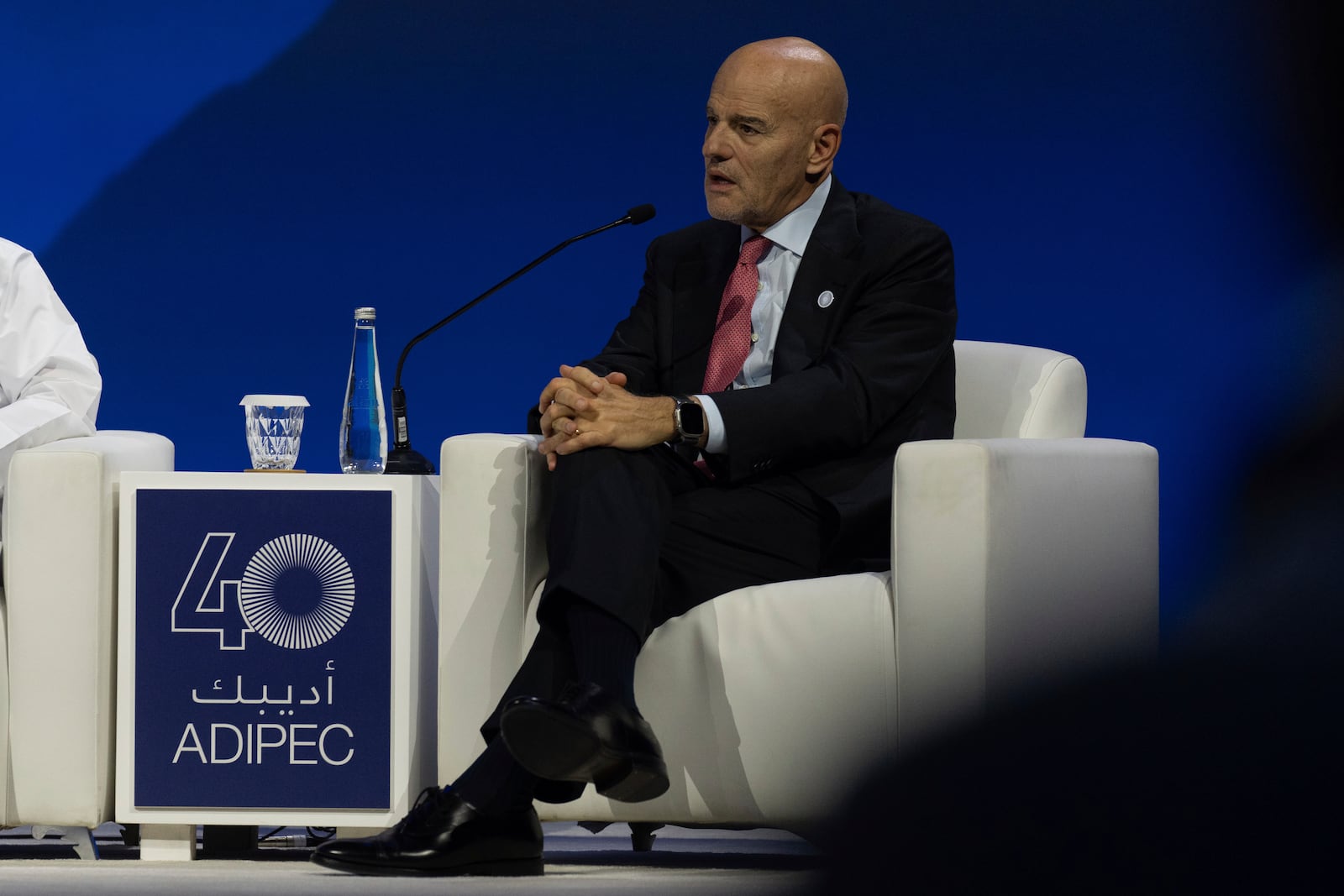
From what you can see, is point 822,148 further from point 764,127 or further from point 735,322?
point 735,322

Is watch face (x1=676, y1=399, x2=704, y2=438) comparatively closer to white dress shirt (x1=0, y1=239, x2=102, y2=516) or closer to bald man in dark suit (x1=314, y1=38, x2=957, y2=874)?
bald man in dark suit (x1=314, y1=38, x2=957, y2=874)

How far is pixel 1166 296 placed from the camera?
3.25 meters

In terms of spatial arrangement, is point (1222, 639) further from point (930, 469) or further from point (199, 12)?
point (199, 12)

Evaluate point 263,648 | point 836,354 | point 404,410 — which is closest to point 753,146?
point 836,354

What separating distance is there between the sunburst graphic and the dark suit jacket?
486 millimetres

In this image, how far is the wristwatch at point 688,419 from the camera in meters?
1.88

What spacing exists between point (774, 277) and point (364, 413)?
0.69 m

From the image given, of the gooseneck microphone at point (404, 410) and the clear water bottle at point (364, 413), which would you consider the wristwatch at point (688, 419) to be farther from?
the clear water bottle at point (364, 413)

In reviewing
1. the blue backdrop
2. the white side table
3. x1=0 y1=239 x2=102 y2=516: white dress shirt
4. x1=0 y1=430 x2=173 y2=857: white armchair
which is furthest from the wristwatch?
the blue backdrop

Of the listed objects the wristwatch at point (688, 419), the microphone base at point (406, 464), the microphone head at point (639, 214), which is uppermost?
the microphone head at point (639, 214)

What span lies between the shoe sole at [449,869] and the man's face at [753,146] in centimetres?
102

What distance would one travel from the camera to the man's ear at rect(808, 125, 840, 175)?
7.38ft

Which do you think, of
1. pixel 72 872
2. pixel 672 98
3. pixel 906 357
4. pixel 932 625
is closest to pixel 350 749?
pixel 72 872

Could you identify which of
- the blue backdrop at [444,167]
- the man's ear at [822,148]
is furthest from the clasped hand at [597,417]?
the blue backdrop at [444,167]
